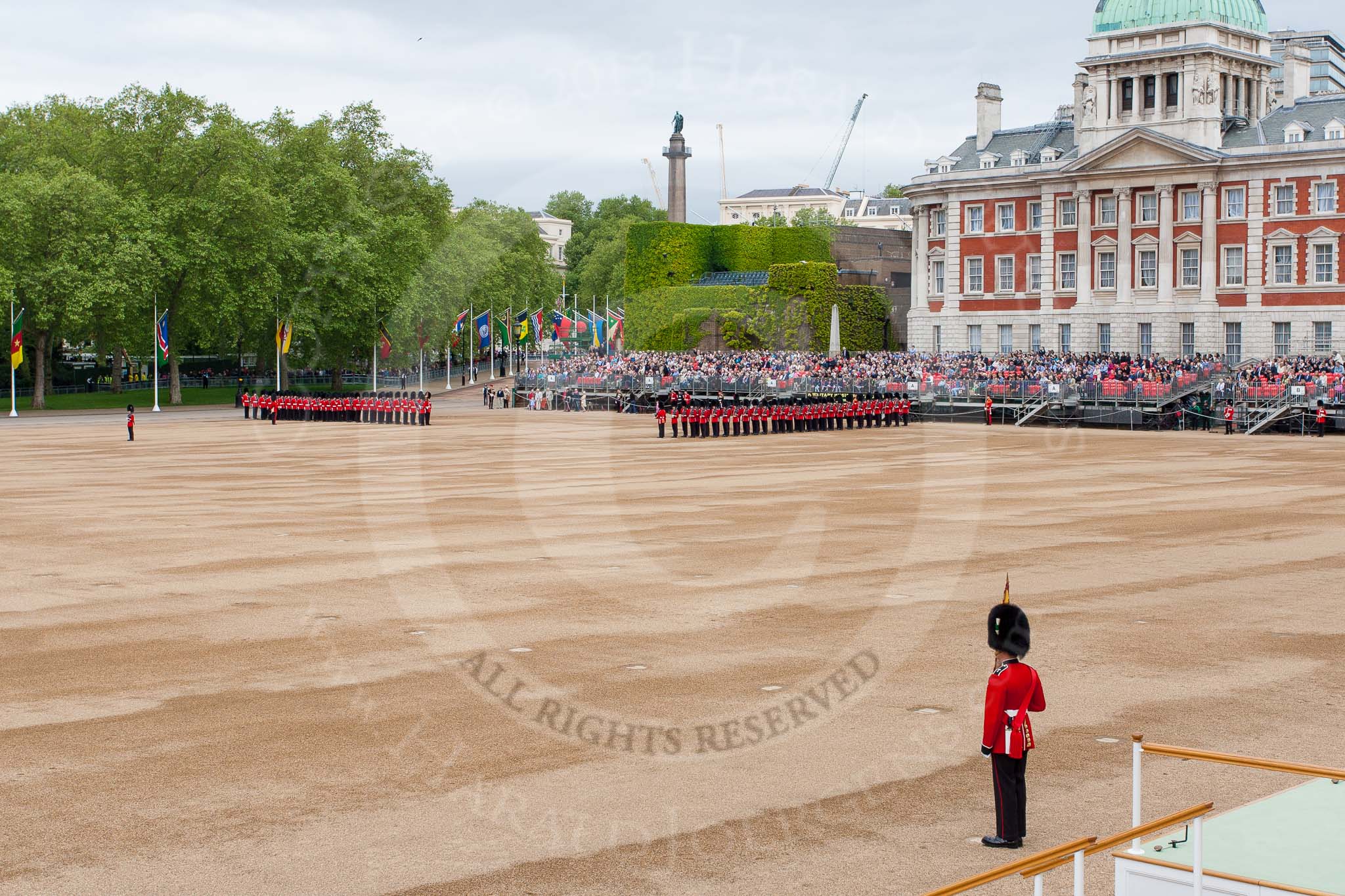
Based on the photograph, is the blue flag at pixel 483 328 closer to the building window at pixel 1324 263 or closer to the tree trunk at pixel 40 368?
the tree trunk at pixel 40 368

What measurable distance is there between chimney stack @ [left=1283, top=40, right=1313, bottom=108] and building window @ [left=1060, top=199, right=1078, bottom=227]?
11886 millimetres

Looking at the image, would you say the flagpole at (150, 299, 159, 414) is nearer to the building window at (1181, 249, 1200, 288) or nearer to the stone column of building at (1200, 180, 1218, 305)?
the building window at (1181, 249, 1200, 288)

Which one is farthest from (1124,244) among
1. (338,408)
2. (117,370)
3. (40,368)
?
(117,370)

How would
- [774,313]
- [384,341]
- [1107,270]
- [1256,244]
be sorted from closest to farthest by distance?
[1256,244] → [1107,270] → [384,341] → [774,313]

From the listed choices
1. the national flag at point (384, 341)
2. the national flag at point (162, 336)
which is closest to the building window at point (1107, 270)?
the national flag at point (384, 341)

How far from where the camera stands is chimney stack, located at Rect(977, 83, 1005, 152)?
86000 millimetres

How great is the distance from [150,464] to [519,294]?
291ft

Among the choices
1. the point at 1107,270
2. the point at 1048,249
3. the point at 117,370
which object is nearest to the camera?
the point at 1107,270

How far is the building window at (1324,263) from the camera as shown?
69.9 m

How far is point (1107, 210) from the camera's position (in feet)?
255

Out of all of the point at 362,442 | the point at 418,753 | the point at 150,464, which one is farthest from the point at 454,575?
the point at 362,442

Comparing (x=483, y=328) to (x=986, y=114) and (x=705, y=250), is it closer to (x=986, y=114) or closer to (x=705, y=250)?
(x=705, y=250)

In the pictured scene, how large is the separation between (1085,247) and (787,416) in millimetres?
30253

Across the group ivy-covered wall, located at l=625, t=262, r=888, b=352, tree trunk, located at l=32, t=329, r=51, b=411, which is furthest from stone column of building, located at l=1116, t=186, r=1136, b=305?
tree trunk, located at l=32, t=329, r=51, b=411
